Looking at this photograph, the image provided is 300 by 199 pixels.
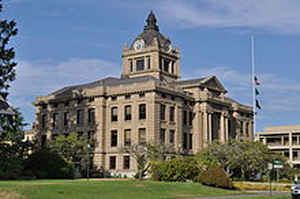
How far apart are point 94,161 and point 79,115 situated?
26.6 ft

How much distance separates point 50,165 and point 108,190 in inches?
1256

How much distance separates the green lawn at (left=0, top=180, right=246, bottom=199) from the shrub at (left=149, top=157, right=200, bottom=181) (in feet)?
28.9

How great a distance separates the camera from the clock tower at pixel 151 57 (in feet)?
331

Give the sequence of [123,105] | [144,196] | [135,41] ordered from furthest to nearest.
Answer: [135,41] → [123,105] → [144,196]

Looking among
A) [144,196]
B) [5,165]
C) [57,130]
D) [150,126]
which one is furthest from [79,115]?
[144,196]

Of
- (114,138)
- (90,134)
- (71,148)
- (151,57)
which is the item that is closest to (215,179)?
(71,148)

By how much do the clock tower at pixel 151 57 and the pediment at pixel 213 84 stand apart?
10555 millimetres

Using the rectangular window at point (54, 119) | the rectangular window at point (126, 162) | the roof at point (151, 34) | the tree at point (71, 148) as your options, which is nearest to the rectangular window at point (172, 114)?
the rectangular window at point (126, 162)

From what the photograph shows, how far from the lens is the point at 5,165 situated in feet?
198

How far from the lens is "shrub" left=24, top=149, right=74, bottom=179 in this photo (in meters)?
68.9

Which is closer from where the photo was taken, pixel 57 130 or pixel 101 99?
pixel 101 99

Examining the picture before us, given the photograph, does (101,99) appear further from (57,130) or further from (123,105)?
(57,130)

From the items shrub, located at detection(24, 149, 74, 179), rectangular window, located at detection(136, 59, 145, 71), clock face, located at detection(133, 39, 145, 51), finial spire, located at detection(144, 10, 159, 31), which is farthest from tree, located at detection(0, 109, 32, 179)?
finial spire, located at detection(144, 10, 159, 31)

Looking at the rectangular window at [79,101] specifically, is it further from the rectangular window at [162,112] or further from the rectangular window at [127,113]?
the rectangular window at [162,112]
